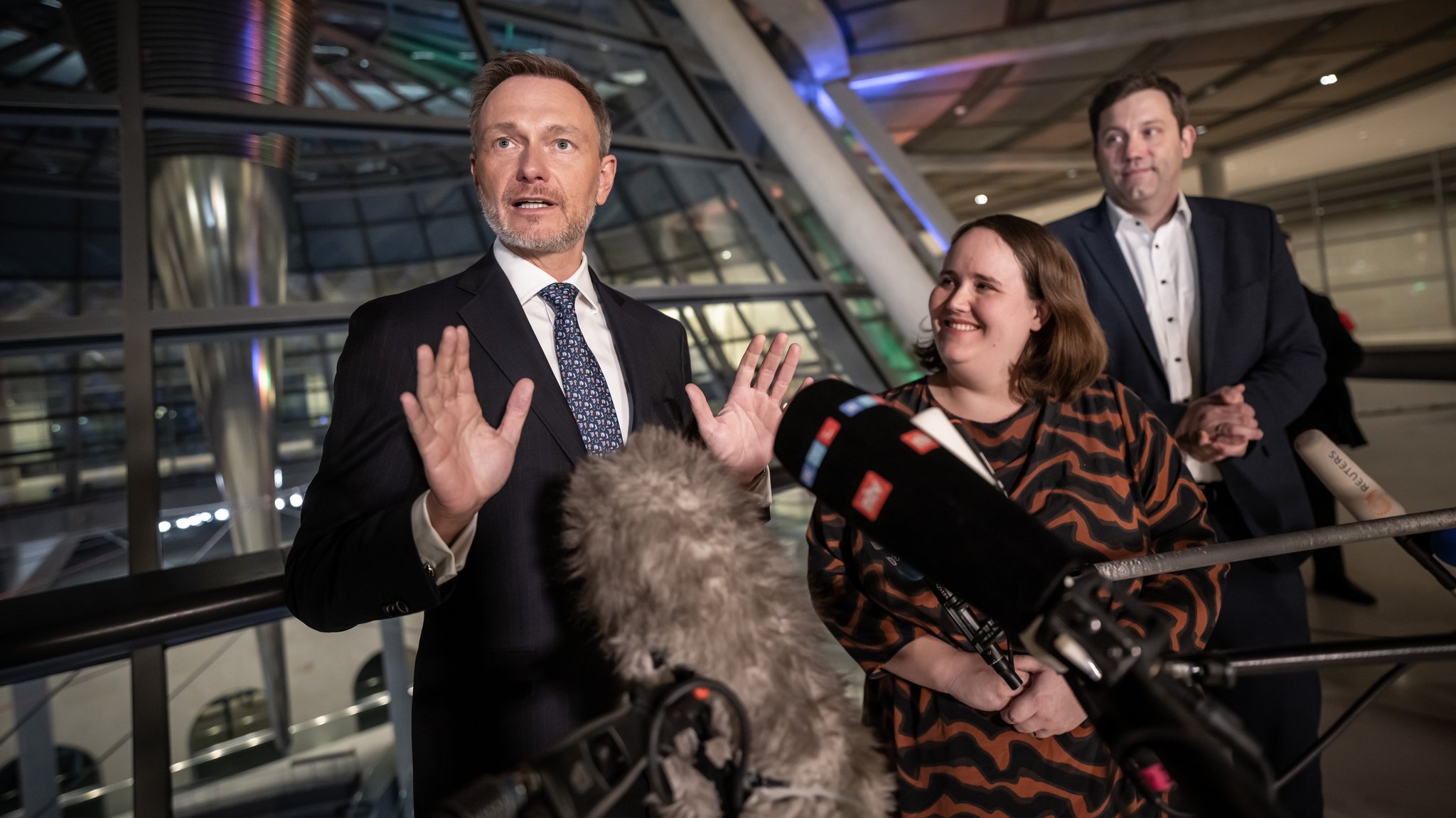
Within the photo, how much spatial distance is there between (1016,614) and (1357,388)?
14.8 meters

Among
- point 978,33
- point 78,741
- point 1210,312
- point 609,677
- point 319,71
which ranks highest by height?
point 978,33

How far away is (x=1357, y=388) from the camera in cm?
1191

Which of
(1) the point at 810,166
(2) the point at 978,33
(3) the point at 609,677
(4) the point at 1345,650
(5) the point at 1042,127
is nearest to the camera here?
Result: (4) the point at 1345,650

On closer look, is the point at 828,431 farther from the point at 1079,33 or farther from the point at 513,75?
the point at 1079,33

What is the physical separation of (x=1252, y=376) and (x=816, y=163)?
3.52 metres

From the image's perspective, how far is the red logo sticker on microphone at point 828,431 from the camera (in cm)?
77

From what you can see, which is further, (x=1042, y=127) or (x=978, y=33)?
(x=1042, y=127)

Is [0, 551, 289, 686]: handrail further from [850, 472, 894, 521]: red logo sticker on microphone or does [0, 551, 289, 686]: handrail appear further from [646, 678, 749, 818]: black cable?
[850, 472, 894, 521]: red logo sticker on microphone

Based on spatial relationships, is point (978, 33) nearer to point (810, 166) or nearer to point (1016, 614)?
point (810, 166)

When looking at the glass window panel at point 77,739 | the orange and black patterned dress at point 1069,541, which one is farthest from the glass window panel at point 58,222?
the orange and black patterned dress at point 1069,541

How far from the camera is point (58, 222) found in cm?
329

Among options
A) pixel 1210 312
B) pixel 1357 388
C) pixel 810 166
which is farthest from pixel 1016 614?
pixel 1357 388

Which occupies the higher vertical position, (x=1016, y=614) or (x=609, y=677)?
(x=1016, y=614)

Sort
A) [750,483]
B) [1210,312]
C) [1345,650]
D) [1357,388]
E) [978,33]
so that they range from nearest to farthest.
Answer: [1345,650]
[750,483]
[1210,312]
[978,33]
[1357,388]
